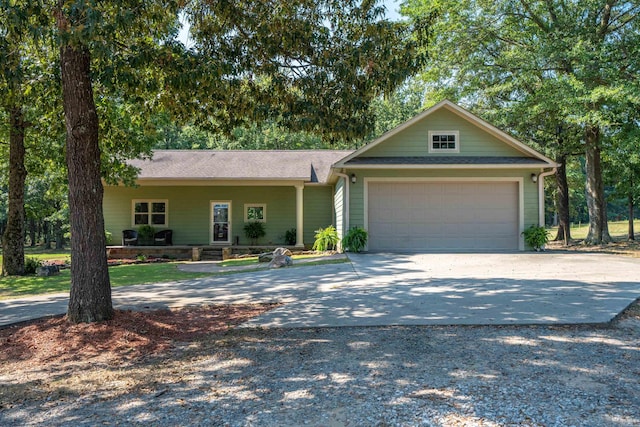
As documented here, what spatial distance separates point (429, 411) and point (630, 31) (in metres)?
19.9

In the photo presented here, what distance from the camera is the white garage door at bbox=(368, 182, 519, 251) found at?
14.2m

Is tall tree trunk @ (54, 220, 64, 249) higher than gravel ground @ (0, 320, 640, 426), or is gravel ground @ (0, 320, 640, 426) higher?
tall tree trunk @ (54, 220, 64, 249)

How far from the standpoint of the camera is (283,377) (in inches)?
154

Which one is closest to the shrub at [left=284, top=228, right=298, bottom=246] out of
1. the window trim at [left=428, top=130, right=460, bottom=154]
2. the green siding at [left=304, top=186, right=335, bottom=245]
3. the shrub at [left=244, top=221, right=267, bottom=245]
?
the green siding at [left=304, top=186, right=335, bottom=245]

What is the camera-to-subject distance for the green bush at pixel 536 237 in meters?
13.8

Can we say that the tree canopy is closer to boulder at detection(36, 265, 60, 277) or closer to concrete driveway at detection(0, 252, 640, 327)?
concrete driveway at detection(0, 252, 640, 327)

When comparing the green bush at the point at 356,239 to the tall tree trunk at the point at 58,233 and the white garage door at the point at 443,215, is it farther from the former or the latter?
the tall tree trunk at the point at 58,233

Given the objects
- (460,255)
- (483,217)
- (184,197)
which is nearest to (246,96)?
(460,255)

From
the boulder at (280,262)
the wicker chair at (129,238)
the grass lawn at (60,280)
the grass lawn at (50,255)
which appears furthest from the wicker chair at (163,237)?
the boulder at (280,262)

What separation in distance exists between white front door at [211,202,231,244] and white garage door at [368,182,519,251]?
7283 mm

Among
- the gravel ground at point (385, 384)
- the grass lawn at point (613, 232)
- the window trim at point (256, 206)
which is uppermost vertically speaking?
the window trim at point (256, 206)

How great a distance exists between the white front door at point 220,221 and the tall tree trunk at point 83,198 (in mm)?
13250

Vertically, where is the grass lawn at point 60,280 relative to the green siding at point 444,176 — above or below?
below

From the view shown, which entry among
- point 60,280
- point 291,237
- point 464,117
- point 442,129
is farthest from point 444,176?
point 60,280
